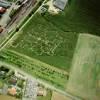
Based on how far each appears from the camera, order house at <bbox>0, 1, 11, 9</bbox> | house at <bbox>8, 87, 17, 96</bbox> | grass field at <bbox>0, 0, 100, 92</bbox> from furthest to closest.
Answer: house at <bbox>0, 1, 11, 9</bbox>
grass field at <bbox>0, 0, 100, 92</bbox>
house at <bbox>8, 87, 17, 96</bbox>

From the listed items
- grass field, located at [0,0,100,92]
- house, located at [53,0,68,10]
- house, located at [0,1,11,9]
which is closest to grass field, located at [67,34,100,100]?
grass field, located at [0,0,100,92]

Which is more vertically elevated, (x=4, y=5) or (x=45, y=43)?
(x=4, y=5)

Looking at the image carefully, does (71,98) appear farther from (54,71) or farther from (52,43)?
(52,43)

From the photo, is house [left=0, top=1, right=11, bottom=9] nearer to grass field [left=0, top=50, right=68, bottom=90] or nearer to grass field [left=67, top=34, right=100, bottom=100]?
grass field [left=0, top=50, right=68, bottom=90]

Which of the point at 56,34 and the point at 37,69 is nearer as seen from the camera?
the point at 37,69

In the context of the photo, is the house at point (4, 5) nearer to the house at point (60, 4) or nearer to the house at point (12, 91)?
the house at point (60, 4)

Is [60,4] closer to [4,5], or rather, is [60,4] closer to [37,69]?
[4,5]

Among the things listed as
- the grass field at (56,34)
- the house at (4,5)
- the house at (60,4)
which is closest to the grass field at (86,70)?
the grass field at (56,34)

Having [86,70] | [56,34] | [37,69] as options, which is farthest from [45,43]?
[86,70]
